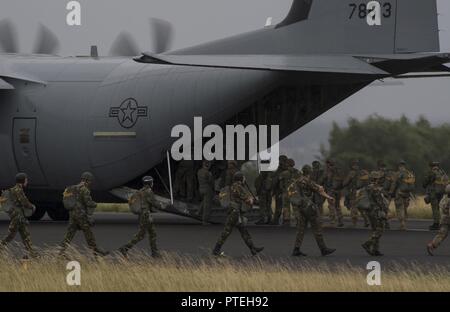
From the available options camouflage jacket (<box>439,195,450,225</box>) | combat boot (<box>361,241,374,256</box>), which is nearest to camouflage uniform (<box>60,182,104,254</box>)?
combat boot (<box>361,241,374,256</box>)

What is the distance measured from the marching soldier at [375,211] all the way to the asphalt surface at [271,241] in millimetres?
248

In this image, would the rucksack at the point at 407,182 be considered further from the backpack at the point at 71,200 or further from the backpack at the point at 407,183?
the backpack at the point at 71,200

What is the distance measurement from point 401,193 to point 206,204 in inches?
212

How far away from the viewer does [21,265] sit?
64.8 ft

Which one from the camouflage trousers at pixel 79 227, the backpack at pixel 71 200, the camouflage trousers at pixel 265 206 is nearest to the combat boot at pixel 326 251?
the camouflage trousers at pixel 79 227

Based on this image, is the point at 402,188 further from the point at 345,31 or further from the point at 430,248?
the point at 430,248

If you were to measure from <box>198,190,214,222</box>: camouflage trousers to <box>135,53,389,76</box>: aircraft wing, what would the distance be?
4790 millimetres

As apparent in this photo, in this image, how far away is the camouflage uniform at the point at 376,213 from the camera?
72.3 feet

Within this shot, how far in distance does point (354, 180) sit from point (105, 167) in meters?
7.12

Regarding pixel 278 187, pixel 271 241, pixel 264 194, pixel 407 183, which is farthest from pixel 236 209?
pixel 407 183

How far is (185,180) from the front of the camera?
30812 millimetres

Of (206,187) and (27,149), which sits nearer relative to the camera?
(206,187)
